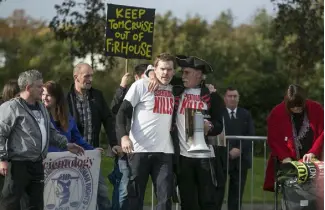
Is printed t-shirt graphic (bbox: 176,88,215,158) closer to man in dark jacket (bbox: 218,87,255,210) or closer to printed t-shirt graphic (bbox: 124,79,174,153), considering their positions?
printed t-shirt graphic (bbox: 124,79,174,153)

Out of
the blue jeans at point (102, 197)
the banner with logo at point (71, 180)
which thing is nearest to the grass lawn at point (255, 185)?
the blue jeans at point (102, 197)

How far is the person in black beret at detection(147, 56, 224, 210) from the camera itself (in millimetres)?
9852

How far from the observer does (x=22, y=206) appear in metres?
9.22

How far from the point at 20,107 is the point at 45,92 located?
973 mm

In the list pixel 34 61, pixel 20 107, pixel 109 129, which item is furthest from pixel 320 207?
pixel 34 61

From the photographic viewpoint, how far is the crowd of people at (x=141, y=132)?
9.05m

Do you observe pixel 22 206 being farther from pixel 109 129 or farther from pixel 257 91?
pixel 257 91

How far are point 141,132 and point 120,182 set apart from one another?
1.03 meters

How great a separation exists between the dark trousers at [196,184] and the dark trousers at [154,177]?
Result: 0.95 ft

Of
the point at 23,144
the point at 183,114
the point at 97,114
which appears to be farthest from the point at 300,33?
the point at 23,144

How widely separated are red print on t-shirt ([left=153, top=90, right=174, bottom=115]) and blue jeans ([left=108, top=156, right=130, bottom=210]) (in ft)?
3.18

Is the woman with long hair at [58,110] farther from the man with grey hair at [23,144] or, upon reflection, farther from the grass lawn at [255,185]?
the grass lawn at [255,185]

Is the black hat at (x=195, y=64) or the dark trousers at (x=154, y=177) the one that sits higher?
the black hat at (x=195, y=64)

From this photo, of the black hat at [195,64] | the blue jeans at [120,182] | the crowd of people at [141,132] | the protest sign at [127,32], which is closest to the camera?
the crowd of people at [141,132]
